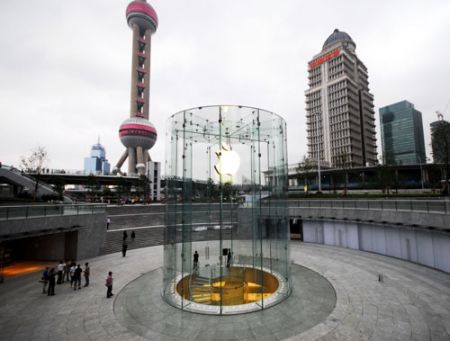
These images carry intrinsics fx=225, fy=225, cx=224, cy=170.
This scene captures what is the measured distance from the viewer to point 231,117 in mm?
12883

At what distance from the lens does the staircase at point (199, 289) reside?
499 inches

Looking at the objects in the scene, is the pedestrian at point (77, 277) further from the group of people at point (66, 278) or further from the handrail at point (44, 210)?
the handrail at point (44, 210)

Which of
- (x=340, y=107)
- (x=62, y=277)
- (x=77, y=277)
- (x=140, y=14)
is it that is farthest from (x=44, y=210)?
(x=140, y=14)

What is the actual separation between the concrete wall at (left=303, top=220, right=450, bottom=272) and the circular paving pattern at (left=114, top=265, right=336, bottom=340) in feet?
30.4

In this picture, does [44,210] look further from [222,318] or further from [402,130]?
[402,130]

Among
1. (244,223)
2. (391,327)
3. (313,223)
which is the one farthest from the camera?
(313,223)

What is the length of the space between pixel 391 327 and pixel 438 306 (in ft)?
12.3

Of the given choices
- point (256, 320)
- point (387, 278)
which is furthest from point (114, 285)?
point (387, 278)

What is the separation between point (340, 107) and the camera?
101 metres

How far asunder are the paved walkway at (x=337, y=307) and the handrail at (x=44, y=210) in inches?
169

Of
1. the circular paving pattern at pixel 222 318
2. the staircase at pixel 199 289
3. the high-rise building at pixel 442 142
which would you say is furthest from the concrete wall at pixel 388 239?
the high-rise building at pixel 442 142

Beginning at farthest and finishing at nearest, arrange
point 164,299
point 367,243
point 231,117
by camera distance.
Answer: point 367,243
point 231,117
point 164,299

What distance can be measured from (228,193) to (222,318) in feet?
25.1

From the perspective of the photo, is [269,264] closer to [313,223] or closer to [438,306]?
[438,306]
